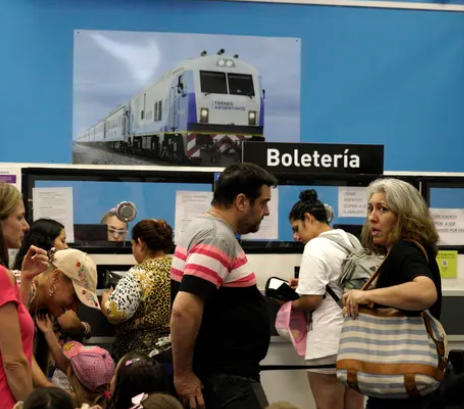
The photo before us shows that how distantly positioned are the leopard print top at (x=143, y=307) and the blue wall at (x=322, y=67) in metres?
2.91

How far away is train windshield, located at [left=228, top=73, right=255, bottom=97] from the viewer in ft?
21.5

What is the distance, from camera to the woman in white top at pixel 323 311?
12.9ft

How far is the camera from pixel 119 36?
21.5 feet

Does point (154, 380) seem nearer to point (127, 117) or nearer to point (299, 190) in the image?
point (299, 190)

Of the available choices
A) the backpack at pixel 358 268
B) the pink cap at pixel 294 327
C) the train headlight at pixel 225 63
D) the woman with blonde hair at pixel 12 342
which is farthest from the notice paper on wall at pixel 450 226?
the woman with blonde hair at pixel 12 342

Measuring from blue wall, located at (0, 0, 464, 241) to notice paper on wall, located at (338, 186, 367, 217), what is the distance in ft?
7.53

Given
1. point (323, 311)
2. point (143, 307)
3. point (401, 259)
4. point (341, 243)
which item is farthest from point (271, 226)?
point (401, 259)

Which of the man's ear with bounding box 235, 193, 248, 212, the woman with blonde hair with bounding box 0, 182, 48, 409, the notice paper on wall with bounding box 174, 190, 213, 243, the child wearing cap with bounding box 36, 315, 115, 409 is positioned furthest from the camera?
the notice paper on wall with bounding box 174, 190, 213, 243

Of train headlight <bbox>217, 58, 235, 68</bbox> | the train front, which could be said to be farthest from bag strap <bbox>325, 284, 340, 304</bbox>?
train headlight <bbox>217, 58, 235, 68</bbox>

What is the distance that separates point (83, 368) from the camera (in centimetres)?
331

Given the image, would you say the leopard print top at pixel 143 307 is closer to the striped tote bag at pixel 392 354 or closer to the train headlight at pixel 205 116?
the striped tote bag at pixel 392 354

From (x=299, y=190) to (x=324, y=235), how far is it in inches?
23.1

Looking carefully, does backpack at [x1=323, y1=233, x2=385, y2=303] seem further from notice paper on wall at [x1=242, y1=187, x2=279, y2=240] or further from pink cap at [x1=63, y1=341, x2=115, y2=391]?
pink cap at [x1=63, y1=341, x2=115, y2=391]

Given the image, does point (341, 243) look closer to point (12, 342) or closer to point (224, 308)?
point (224, 308)
